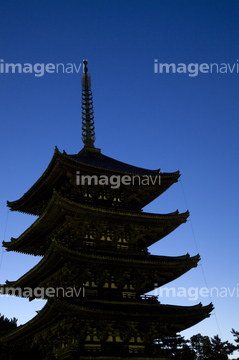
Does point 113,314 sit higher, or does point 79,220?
point 79,220

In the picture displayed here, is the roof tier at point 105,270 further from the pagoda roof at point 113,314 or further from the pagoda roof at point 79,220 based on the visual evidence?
the pagoda roof at point 79,220

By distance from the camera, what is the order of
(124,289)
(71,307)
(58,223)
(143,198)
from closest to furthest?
1. (71,307)
2. (124,289)
3. (58,223)
4. (143,198)

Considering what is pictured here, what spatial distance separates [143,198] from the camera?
31.1 m

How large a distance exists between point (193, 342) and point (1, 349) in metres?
37.3

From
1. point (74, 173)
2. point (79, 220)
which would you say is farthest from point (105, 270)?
point (74, 173)

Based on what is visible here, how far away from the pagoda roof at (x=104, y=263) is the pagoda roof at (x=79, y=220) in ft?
7.08

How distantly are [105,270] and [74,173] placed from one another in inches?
268

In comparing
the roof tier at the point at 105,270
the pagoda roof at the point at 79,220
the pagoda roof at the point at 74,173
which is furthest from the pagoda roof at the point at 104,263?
the pagoda roof at the point at 74,173

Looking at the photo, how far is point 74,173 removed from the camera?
27.8m

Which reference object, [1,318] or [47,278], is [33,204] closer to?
[47,278]

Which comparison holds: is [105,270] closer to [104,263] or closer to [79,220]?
[104,263]

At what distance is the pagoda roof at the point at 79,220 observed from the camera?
25.8 metres

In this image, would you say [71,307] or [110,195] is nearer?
[71,307]

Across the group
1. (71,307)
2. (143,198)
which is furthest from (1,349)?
(143,198)
